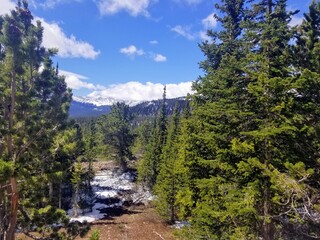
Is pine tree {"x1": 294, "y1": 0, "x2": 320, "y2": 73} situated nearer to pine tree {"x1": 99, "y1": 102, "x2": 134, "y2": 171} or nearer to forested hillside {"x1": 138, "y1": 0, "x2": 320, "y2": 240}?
forested hillside {"x1": 138, "y1": 0, "x2": 320, "y2": 240}

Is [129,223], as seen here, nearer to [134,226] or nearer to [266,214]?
[134,226]

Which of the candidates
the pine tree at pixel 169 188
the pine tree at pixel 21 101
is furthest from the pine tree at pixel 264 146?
the pine tree at pixel 169 188

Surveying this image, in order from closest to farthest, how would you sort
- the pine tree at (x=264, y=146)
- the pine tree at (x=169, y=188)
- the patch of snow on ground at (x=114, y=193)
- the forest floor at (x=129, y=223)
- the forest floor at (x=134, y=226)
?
the pine tree at (x=264, y=146) → the forest floor at (x=134, y=226) → the forest floor at (x=129, y=223) → the pine tree at (x=169, y=188) → the patch of snow on ground at (x=114, y=193)

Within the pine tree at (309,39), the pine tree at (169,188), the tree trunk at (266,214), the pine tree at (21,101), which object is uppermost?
the pine tree at (309,39)

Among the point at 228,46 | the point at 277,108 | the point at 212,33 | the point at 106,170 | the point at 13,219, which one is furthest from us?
the point at 106,170

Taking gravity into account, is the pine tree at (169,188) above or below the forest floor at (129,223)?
above

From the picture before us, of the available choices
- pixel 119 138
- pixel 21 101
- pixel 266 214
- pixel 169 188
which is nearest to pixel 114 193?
pixel 119 138

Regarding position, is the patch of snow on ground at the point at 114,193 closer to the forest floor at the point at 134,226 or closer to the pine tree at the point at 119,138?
the forest floor at the point at 134,226

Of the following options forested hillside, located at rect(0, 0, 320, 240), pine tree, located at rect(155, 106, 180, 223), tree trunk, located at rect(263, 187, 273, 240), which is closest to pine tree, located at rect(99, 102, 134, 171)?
pine tree, located at rect(155, 106, 180, 223)

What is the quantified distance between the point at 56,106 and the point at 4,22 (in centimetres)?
506

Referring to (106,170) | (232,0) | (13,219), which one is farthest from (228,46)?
(106,170)

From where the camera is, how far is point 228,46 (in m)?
21.9

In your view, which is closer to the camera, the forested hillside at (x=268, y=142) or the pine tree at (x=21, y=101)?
the forested hillside at (x=268, y=142)

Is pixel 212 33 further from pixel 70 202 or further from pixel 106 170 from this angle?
pixel 106 170
